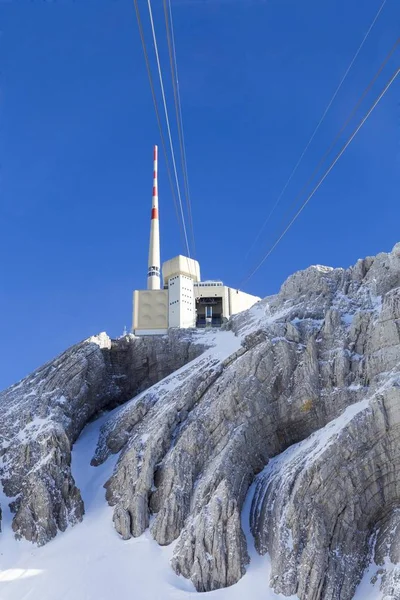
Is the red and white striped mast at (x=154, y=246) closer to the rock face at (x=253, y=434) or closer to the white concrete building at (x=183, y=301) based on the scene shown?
the white concrete building at (x=183, y=301)

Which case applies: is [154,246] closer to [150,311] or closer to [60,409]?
[150,311]

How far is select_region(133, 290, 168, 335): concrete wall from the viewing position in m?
105

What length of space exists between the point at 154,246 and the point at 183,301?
20.0 m

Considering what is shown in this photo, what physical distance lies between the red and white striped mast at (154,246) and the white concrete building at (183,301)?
702 millimetres

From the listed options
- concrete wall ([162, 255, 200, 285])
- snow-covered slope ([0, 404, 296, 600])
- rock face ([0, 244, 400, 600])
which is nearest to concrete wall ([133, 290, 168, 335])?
concrete wall ([162, 255, 200, 285])

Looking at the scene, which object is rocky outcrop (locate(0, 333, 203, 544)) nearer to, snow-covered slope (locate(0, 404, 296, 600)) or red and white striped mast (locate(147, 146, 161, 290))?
snow-covered slope (locate(0, 404, 296, 600))

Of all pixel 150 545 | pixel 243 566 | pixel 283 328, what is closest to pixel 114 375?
pixel 283 328

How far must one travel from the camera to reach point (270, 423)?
6694cm

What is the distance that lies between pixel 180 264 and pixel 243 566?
6196 centimetres

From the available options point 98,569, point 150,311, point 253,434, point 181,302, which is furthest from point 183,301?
point 98,569

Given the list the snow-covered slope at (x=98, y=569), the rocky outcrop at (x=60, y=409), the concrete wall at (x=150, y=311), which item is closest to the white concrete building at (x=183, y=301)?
the concrete wall at (x=150, y=311)

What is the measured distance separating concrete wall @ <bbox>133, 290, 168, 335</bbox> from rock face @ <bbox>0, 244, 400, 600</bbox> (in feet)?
42.6

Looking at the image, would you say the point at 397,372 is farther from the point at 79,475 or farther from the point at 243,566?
the point at 79,475

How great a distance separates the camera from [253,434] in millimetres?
65688
